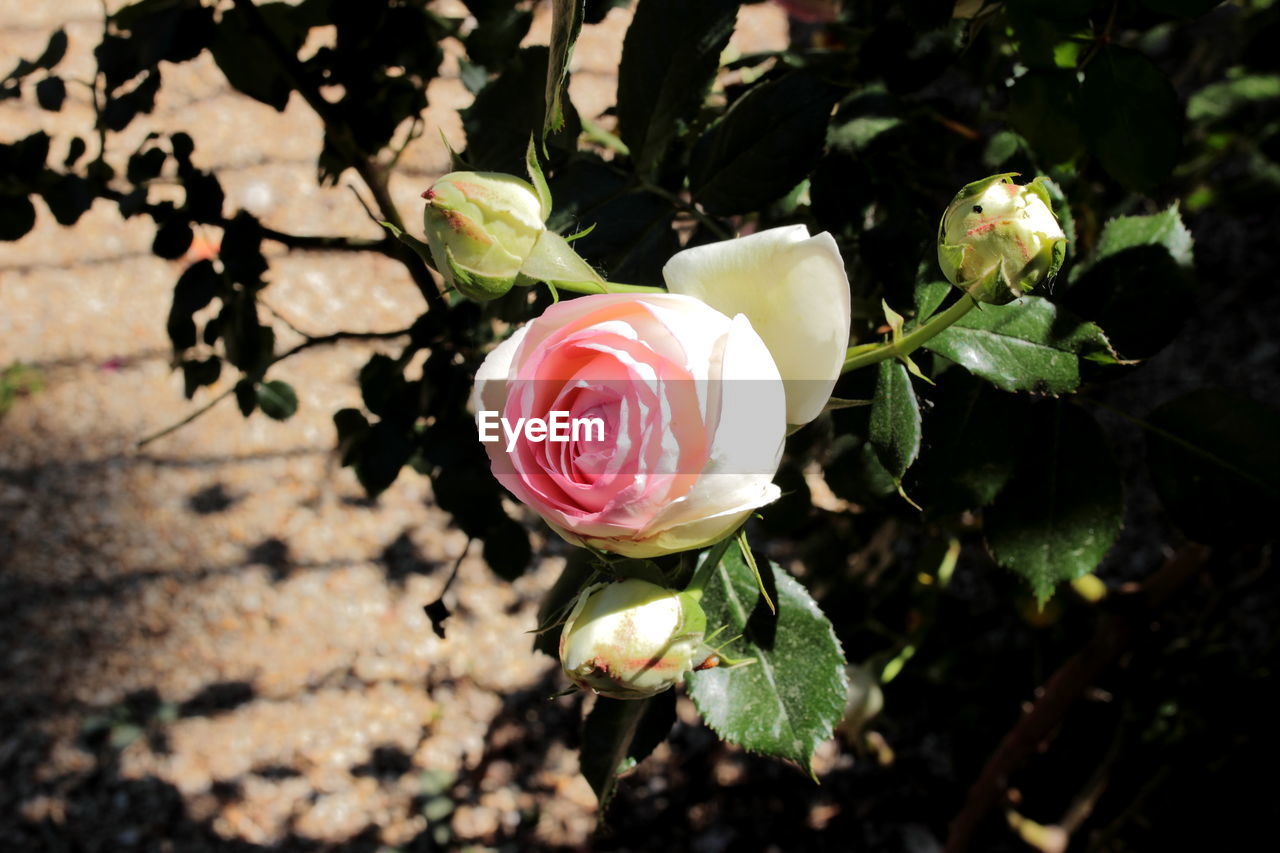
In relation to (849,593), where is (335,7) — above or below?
above

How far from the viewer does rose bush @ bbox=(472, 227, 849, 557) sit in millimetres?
348

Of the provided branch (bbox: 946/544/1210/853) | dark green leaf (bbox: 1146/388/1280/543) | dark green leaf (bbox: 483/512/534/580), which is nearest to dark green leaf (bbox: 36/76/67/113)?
dark green leaf (bbox: 483/512/534/580)

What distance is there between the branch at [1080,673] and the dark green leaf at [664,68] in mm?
708

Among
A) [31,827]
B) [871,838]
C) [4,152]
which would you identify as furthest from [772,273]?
[31,827]

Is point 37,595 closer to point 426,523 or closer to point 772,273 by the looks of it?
point 426,523

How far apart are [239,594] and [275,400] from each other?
77cm

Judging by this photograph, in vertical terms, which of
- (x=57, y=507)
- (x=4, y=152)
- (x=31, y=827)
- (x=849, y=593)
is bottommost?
(x=31, y=827)

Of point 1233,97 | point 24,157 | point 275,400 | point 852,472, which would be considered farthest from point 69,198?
point 1233,97

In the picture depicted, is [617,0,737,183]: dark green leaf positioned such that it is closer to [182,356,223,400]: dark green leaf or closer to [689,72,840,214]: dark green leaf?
[689,72,840,214]: dark green leaf

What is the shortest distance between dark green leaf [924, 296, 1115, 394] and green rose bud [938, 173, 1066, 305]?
105 millimetres

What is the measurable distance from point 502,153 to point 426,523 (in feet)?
3.90

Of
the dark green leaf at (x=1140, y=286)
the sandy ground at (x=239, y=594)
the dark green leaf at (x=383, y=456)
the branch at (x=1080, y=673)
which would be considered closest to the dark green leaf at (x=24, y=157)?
the dark green leaf at (x=383, y=456)

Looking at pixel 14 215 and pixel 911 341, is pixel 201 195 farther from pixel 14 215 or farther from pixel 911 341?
pixel 911 341

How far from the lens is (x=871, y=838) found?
1.36 metres
